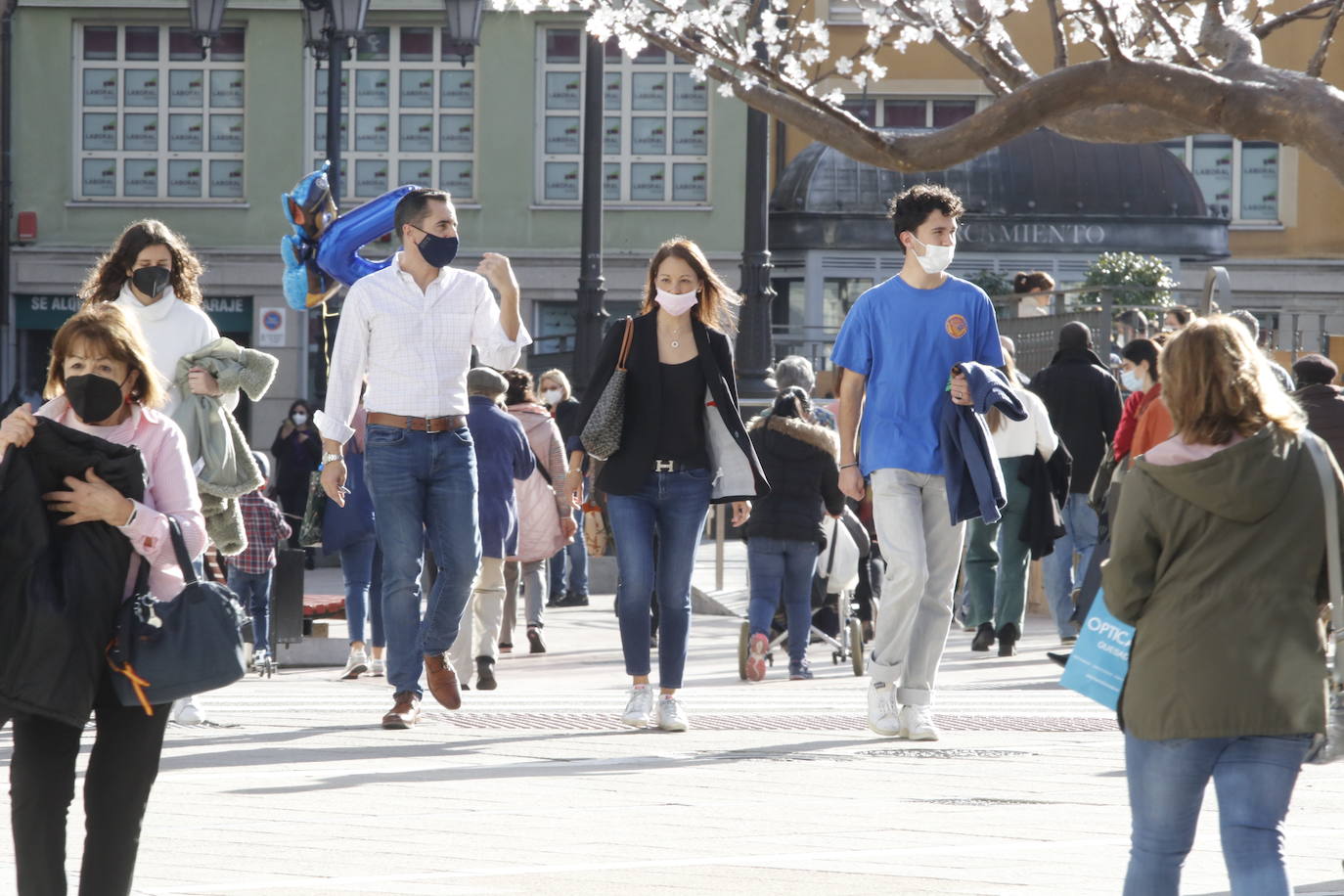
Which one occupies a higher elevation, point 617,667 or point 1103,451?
point 1103,451

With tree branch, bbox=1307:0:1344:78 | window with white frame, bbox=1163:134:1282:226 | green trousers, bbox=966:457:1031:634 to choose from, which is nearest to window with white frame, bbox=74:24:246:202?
window with white frame, bbox=1163:134:1282:226

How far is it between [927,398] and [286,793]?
295 centimetres

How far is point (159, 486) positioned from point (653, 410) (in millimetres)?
4013

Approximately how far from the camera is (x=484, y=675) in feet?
38.1

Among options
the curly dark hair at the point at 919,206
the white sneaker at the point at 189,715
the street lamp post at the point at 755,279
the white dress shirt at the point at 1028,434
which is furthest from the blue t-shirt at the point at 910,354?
the street lamp post at the point at 755,279

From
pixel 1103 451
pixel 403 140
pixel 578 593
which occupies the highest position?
pixel 403 140

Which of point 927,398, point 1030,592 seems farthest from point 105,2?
point 927,398

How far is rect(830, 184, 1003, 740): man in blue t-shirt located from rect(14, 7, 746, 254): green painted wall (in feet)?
83.9

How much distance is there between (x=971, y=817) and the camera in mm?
6965

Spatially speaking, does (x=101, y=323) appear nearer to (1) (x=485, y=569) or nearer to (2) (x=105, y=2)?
(1) (x=485, y=569)

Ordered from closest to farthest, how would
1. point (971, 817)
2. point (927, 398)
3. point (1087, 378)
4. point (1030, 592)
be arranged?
1. point (971, 817)
2. point (927, 398)
3. point (1087, 378)
4. point (1030, 592)

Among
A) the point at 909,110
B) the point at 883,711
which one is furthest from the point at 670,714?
the point at 909,110

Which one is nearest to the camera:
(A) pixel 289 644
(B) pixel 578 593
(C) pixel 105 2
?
(A) pixel 289 644

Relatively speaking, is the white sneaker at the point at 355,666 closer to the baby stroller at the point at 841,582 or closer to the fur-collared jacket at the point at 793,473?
the baby stroller at the point at 841,582
